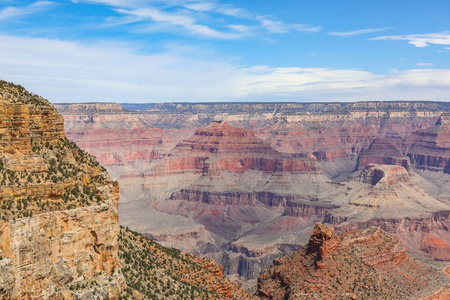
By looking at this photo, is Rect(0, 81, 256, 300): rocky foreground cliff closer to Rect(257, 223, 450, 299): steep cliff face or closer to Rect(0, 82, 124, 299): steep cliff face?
Rect(0, 82, 124, 299): steep cliff face

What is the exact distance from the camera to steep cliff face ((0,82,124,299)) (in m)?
23.5

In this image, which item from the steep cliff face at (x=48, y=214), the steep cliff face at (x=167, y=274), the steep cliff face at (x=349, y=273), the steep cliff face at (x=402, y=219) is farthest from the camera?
the steep cliff face at (x=402, y=219)

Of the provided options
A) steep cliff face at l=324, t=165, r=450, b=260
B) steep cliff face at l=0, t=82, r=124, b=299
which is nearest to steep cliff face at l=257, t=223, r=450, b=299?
steep cliff face at l=0, t=82, r=124, b=299

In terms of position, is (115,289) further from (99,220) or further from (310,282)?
(310,282)

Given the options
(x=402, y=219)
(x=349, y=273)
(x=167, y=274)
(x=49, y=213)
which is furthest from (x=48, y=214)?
(x=402, y=219)

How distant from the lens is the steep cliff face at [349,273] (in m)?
57.3

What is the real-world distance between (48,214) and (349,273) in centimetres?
4602

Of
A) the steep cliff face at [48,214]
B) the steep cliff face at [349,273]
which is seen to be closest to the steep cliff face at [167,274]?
the steep cliff face at [48,214]

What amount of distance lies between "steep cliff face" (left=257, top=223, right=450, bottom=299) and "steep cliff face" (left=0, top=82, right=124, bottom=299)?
34940 mm

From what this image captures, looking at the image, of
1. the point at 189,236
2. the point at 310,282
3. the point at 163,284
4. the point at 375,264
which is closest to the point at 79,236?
the point at 163,284

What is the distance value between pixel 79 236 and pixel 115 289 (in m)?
4.40

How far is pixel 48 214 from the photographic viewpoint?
24.9 m

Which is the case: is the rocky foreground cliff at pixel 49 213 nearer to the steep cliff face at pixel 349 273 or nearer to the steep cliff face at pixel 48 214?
the steep cliff face at pixel 48 214

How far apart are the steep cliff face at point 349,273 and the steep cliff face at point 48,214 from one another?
34.9 meters
